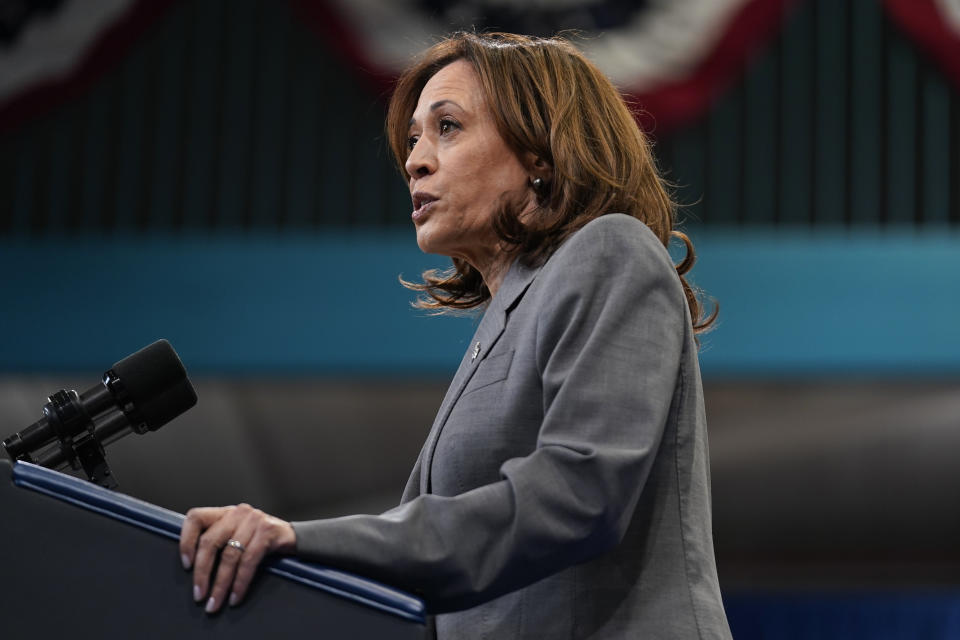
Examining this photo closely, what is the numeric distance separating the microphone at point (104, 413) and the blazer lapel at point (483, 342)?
0.21m

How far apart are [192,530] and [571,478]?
0.85ft

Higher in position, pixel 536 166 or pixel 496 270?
pixel 536 166

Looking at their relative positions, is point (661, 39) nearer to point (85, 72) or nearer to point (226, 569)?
point (85, 72)

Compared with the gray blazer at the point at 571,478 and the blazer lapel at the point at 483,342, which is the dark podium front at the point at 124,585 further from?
the blazer lapel at the point at 483,342

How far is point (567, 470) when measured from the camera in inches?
35.9

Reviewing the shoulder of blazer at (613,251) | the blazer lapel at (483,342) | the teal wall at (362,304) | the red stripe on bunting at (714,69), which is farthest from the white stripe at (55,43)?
the shoulder of blazer at (613,251)

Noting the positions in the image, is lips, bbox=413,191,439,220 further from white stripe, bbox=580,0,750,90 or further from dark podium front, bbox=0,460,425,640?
white stripe, bbox=580,0,750,90

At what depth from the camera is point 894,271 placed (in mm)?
3697

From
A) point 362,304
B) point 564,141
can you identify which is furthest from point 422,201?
point 362,304

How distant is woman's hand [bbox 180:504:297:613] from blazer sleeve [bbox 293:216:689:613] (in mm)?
21

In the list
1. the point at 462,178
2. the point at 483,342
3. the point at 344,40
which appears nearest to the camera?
the point at 483,342

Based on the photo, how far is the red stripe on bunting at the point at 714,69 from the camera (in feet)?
12.7

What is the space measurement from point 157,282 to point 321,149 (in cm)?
64

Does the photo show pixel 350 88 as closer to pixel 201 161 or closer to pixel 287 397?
pixel 201 161
